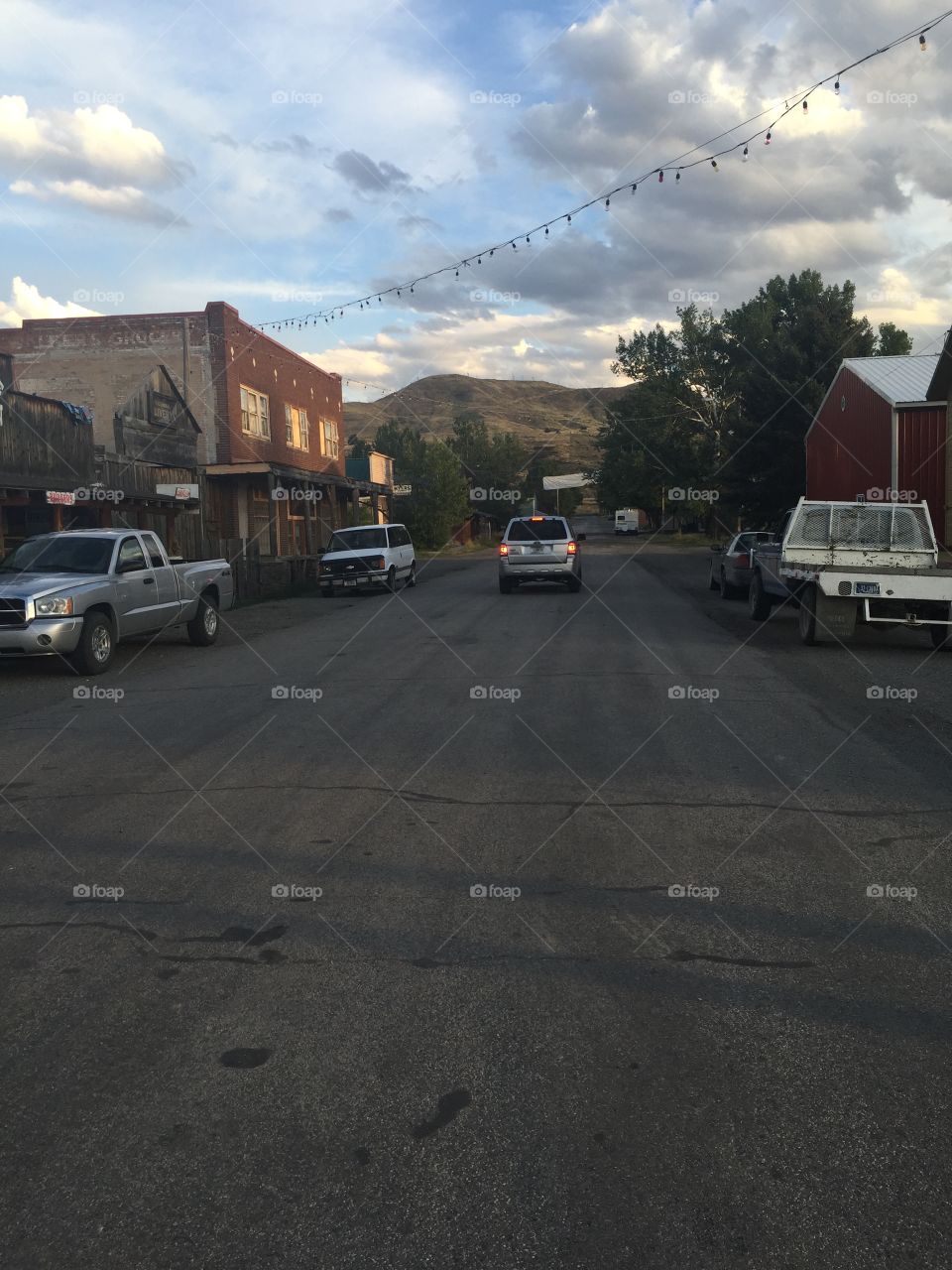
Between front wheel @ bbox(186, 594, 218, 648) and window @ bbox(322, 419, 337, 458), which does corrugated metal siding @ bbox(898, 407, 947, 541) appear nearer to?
front wheel @ bbox(186, 594, 218, 648)

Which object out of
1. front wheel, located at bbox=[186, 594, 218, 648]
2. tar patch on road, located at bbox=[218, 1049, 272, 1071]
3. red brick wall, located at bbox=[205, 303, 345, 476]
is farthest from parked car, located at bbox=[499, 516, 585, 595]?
tar patch on road, located at bbox=[218, 1049, 272, 1071]

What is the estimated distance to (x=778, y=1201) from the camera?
265 centimetres

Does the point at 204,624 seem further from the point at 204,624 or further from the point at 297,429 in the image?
the point at 297,429

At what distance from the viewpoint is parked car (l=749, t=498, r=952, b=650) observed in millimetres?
13117

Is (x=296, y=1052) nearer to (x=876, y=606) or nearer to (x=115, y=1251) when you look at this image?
(x=115, y=1251)

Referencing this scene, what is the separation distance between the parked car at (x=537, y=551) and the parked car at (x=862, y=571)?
24.6 feet

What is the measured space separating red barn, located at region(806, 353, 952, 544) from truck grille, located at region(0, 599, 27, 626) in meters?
18.3

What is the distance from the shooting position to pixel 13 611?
11.6 m

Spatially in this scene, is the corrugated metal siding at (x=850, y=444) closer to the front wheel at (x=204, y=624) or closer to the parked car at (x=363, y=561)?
the parked car at (x=363, y=561)

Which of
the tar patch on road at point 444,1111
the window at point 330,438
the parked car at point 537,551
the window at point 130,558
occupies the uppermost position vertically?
the window at point 330,438

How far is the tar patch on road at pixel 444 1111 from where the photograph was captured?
9.69 feet

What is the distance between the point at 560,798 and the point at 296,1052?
3271 millimetres

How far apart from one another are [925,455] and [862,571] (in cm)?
1159

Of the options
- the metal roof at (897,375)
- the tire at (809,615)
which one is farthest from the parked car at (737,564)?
the tire at (809,615)
